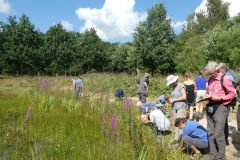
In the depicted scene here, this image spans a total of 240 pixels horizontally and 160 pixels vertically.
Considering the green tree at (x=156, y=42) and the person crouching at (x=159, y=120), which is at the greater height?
the green tree at (x=156, y=42)

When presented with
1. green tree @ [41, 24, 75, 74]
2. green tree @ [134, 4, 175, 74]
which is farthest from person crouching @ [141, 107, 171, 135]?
green tree @ [41, 24, 75, 74]

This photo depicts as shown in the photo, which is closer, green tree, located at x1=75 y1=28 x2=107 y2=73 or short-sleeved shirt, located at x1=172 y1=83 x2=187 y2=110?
short-sleeved shirt, located at x1=172 y1=83 x2=187 y2=110

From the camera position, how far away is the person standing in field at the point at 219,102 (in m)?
5.81

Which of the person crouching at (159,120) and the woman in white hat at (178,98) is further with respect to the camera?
the person crouching at (159,120)

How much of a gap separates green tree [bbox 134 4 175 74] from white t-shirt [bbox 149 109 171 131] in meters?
27.4

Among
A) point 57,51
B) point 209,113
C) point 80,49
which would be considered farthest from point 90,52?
point 209,113

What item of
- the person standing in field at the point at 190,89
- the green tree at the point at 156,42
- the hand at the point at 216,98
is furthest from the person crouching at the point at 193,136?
the green tree at the point at 156,42

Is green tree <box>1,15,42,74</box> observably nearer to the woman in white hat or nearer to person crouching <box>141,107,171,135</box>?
person crouching <box>141,107,171,135</box>

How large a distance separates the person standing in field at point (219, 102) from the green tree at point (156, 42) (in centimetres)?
3052

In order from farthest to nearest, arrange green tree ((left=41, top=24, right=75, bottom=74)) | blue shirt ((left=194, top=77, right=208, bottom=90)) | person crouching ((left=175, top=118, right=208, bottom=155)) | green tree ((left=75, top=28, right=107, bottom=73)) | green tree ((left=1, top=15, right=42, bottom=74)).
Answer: green tree ((left=75, top=28, right=107, bottom=73)), green tree ((left=41, top=24, right=75, bottom=74)), green tree ((left=1, top=15, right=42, bottom=74)), blue shirt ((left=194, top=77, right=208, bottom=90)), person crouching ((left=175, top=118, right=208, bottom=155))

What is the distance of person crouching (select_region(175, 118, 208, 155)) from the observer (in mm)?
6918

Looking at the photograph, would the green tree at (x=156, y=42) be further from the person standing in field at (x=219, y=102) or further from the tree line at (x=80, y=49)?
the person standing in field at (x=219, y=102)

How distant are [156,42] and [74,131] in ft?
100

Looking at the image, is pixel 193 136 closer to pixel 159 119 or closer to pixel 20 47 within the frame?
pixel 159 119
